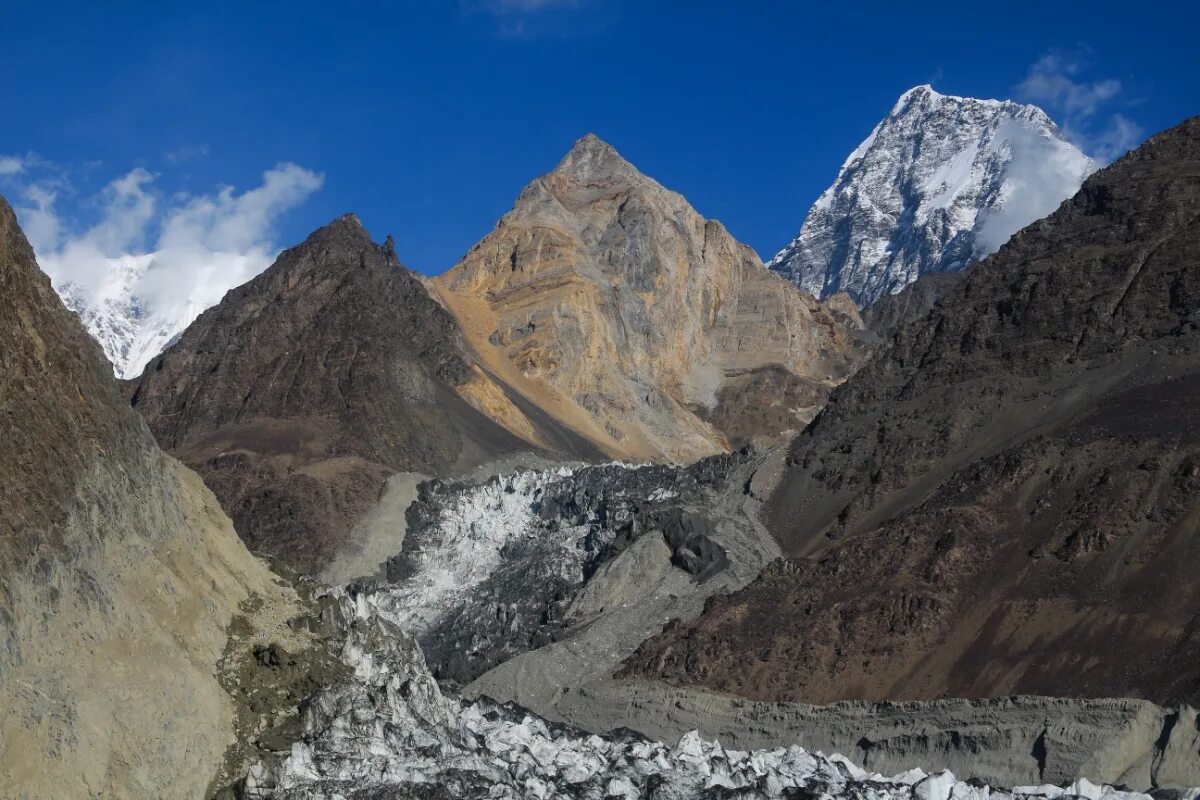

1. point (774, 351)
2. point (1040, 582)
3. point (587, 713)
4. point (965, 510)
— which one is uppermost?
point (774, 351)

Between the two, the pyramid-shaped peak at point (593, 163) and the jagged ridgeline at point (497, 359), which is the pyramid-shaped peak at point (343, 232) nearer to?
the jagged ridgeline at point (497, 359)

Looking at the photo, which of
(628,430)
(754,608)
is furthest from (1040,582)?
(628,430)

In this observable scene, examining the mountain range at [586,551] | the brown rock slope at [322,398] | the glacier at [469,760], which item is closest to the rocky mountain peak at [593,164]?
the mountain range at [586,551]

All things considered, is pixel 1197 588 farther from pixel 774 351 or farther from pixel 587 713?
pixel 774 351

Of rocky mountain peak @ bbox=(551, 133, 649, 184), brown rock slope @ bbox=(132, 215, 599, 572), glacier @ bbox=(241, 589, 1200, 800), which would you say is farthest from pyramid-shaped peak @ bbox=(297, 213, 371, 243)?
glacier @ bbox=(241, 589, 1200, 800)

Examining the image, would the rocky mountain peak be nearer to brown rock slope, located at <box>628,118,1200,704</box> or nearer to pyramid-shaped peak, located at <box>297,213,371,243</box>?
pyramid-shaped peak, located at <box>297,213,371,243</box>
